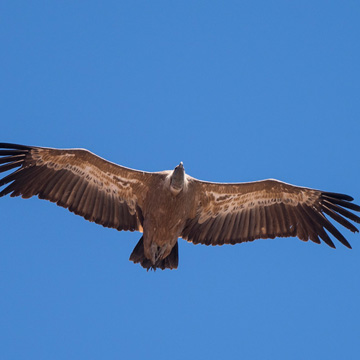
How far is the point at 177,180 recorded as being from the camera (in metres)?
13.5

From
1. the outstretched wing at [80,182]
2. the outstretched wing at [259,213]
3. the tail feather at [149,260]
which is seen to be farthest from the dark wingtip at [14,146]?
the outstretched wing at [259,213]

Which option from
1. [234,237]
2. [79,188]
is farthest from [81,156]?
[234,237]

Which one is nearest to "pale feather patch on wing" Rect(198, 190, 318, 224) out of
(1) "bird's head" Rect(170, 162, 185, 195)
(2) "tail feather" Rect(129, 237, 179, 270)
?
(2) "tail feather" Rect(129, 237, 179, 270)

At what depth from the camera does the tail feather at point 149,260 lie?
1396 centimetres

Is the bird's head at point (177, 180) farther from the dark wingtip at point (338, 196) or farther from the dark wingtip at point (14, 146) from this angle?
the dark wingtip at point (338, 196)

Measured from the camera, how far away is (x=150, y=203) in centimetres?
1402

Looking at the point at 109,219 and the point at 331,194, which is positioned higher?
the point at 331,194

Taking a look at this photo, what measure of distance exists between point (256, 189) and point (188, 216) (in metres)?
1.31

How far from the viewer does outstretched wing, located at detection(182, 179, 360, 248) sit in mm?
14453

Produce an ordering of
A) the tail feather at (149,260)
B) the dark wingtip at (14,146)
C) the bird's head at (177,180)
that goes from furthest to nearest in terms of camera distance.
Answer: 1. the tail feather at (149,260)
2. the dark wingtip at (14,146)
3. the bird's head at (177,180)

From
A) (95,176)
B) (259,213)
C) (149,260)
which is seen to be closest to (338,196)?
(259,213)

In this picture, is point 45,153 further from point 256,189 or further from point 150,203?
point 256,189

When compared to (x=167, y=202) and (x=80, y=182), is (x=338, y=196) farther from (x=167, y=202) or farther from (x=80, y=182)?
(x=80, y=182)

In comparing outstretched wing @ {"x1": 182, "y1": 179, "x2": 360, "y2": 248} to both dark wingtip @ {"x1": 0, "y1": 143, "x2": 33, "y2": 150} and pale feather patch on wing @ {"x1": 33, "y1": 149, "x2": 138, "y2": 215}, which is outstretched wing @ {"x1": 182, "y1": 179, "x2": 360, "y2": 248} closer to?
pale feather patch on wing @ {"x1": 33, "y1": 149, "x2": 138, "y2": 215}
